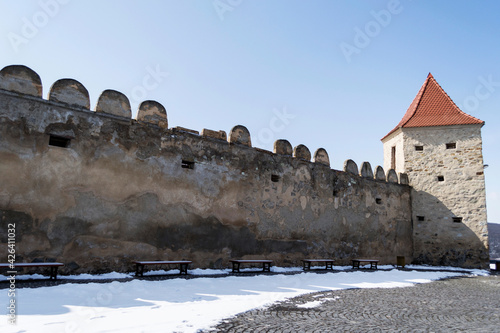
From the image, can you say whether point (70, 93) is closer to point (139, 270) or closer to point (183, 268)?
point (139, 270)

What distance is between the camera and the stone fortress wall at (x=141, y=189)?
720 cm

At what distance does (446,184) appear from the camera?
50.5ft

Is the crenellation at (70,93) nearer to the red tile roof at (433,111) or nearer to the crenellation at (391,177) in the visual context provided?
the crenellation at (391,177)

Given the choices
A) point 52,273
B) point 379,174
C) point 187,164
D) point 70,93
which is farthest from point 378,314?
point 379,174

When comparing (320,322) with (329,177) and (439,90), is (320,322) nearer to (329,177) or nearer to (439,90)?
(329,177)

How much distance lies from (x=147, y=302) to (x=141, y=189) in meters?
3.67

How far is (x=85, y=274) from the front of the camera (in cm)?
752

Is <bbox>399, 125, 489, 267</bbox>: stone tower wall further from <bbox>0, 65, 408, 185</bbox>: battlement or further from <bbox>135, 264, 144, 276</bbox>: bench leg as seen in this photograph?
<bbox>135, 264, 144, 276</bbox>: bench leg

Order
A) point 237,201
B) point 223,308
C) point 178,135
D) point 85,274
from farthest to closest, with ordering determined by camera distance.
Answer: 1. point 237,201
2. point 178,135
3. point 85,274
4. point 223,308

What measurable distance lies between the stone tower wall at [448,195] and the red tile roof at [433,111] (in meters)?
0.29

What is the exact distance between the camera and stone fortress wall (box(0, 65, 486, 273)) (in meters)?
7.20

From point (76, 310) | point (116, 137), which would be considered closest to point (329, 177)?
point (116, 137)

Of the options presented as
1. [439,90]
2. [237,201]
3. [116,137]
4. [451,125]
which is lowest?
[237,201]

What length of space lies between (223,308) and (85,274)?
146 inches
